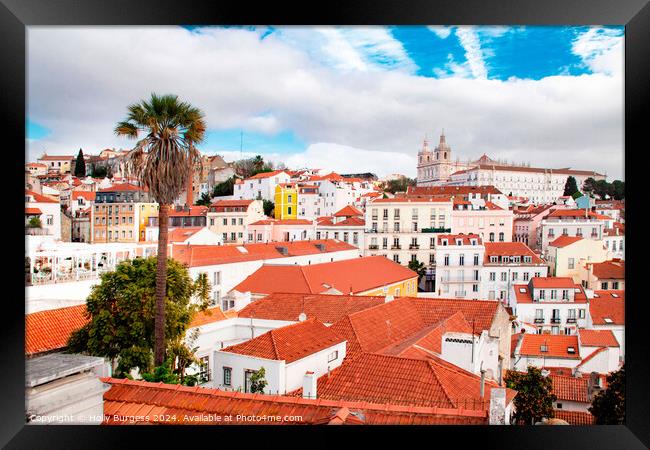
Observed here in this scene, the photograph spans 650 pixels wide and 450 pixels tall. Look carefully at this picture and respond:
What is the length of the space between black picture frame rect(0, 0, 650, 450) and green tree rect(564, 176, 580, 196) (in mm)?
1684

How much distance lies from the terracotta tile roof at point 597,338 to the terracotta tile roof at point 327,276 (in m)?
3.11

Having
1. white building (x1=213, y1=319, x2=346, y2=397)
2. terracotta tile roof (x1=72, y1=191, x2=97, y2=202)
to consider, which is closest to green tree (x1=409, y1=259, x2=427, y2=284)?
white building (x1=213, y1=319, x2=346, y2=397)

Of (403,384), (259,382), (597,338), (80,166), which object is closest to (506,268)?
(597,338)

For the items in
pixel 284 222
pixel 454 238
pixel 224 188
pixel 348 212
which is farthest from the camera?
pixel 284 222

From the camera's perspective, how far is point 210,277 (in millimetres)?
7512

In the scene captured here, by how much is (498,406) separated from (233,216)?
4983 millimetres

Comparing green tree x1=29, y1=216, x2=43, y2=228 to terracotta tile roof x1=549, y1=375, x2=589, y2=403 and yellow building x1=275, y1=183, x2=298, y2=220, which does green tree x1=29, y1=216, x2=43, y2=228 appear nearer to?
yellow building x1=275, y1=183, x2=298, y2=220

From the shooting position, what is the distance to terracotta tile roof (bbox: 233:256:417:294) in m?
8.12

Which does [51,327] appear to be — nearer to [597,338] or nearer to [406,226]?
[406,226]

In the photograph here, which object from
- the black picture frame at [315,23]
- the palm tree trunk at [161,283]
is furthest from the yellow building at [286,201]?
the black picture frame at [315,23]

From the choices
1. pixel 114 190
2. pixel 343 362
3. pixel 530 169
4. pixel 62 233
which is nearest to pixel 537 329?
pixel 530 169

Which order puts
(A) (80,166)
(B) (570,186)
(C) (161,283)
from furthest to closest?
(B) (570,186) < (A) (80,166) < (C) (161,283)

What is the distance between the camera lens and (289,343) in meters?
4.37
